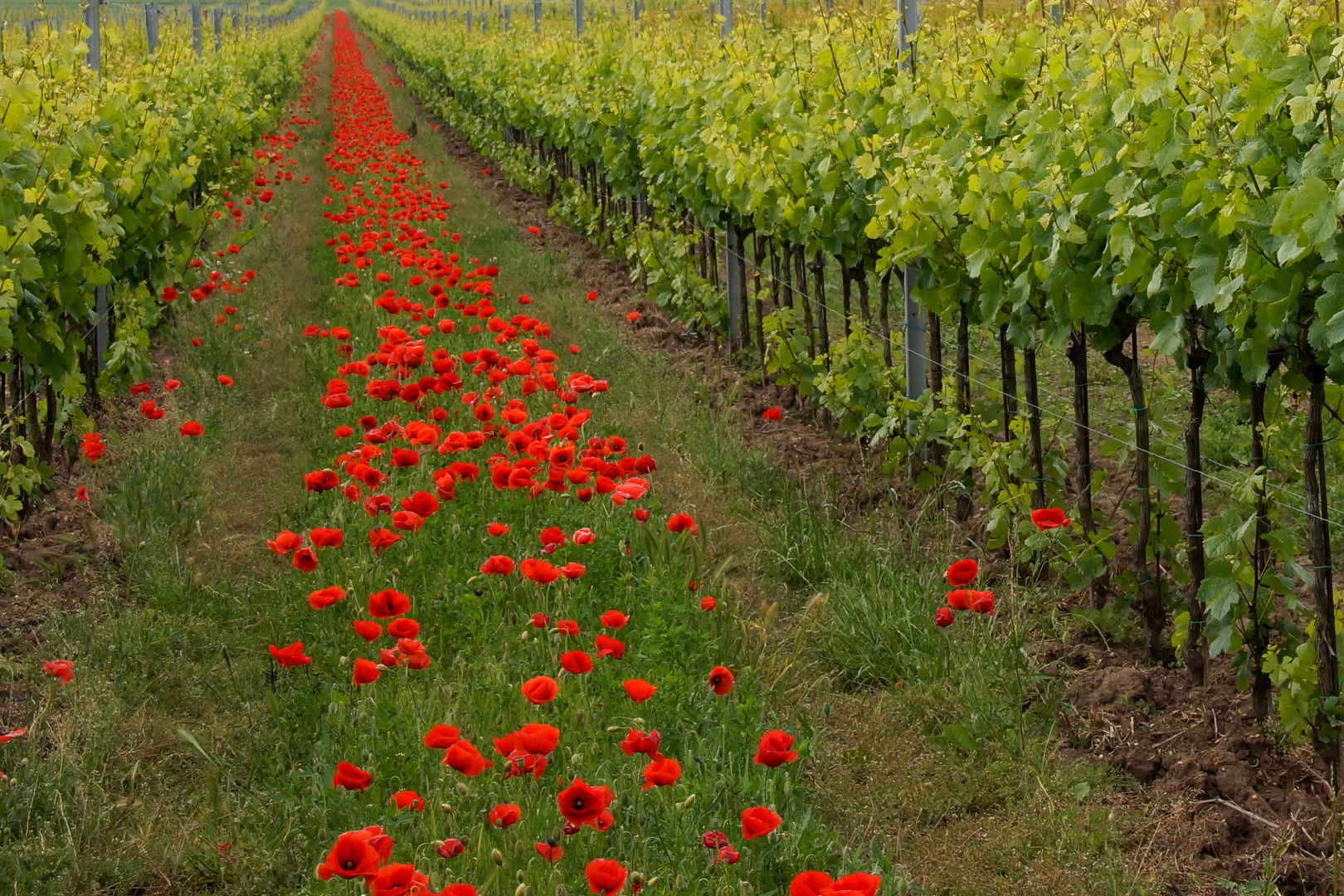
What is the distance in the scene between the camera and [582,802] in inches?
90.0

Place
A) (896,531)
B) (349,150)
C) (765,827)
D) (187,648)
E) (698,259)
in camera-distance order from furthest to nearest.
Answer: (349,150), (698,259), (896,531), (187,648), (765,827)

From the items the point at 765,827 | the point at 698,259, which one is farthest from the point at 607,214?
the point at 765,827

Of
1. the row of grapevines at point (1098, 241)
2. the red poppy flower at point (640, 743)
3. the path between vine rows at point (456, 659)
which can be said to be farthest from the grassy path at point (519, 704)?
the row of grapevines at point (1098, 241)

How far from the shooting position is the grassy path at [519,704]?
2916 millimetres

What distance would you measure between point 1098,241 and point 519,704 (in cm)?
202

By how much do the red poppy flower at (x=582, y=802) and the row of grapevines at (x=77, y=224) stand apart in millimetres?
A: 2856

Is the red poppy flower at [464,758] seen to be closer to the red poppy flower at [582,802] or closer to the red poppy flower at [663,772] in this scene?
the red poppy flower at [582,802]

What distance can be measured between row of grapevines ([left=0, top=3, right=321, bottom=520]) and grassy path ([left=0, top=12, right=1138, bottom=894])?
42 cm

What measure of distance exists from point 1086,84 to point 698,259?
4.70m

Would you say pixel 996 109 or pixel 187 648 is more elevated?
pixel 996 109

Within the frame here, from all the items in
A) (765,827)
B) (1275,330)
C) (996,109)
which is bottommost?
(765,827)

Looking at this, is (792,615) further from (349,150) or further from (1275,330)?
(349,150)

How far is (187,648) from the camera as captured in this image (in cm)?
402

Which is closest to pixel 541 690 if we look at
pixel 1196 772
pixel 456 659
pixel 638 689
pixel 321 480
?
pixel 638 689
